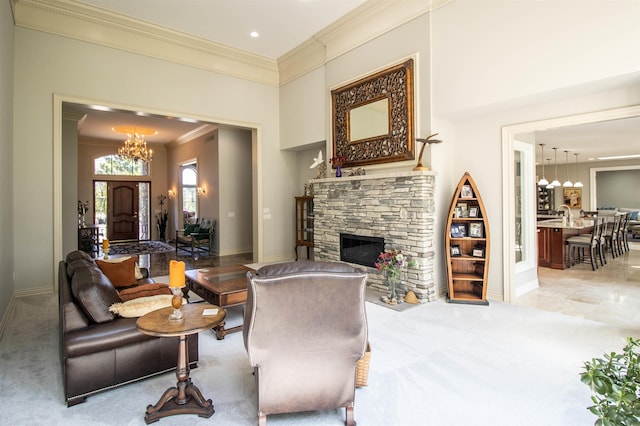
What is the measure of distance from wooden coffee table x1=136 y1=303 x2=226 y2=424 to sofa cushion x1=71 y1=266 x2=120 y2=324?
0.47 m

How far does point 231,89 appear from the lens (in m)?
6.81

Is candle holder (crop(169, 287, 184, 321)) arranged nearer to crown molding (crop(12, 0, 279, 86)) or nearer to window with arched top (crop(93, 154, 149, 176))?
crown molding (crop(12, 0, 279, 86))

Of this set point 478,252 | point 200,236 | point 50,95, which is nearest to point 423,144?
point 478,252

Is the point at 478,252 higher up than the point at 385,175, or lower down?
lower down

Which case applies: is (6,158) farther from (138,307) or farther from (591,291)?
(591,291)

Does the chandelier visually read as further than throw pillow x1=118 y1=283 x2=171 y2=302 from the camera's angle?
Yes

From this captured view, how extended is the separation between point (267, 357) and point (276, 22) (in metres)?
5.44

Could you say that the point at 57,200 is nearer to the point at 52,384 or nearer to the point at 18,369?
the point at 18,369

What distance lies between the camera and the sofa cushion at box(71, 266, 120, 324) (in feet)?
7.98

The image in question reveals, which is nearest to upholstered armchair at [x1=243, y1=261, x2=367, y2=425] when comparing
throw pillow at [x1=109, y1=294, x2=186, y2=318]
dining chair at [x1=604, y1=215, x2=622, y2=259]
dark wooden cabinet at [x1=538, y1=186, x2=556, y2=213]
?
throw pillow at [x1=109, y1=294, x2=186, y2=318]

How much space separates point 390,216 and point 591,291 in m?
3.20

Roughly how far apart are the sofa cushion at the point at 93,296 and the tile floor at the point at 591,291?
13.9 ft

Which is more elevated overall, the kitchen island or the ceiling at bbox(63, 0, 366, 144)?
the ceiling at bbox(63, 0, 366, 144)

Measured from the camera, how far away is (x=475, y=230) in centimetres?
466
